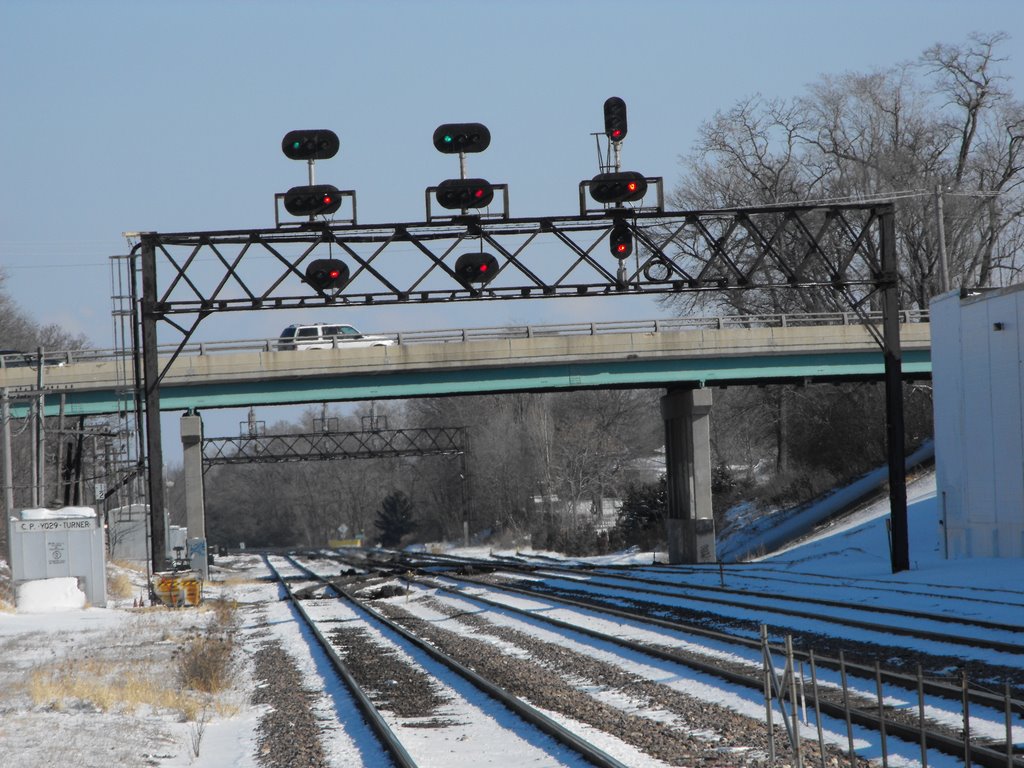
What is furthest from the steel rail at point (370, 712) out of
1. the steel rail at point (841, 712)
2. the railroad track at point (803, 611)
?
the railroad track at point (803, 611)

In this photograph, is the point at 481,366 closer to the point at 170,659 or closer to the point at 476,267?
the point at 476,267

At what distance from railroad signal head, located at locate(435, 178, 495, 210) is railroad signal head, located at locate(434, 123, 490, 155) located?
997 millimetres

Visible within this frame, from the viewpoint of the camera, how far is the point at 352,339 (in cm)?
4712

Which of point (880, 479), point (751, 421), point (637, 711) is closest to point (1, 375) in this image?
point (880, 479)

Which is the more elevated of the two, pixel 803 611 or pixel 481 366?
pixel 481 366

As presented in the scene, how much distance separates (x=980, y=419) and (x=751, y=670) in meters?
19.4

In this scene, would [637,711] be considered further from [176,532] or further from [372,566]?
[176,532]

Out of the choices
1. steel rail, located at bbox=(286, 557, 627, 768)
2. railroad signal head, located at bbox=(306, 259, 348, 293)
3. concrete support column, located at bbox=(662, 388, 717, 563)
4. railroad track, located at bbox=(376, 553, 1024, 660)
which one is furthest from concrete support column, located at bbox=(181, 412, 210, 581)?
steel rail, located at bbox=(286, 557, 627, 768)

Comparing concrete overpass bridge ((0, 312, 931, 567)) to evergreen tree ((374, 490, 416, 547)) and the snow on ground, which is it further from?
evergreen tree ((374, 490, 416, 547))

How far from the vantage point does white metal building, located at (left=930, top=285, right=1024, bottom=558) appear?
96.9 feet

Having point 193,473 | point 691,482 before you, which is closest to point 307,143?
point 193,473

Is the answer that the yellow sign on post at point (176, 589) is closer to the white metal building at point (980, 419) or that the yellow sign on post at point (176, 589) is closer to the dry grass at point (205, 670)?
the dry grass at point (205, 670)

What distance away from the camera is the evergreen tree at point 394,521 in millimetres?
99250

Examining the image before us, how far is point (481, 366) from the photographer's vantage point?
46.7m
